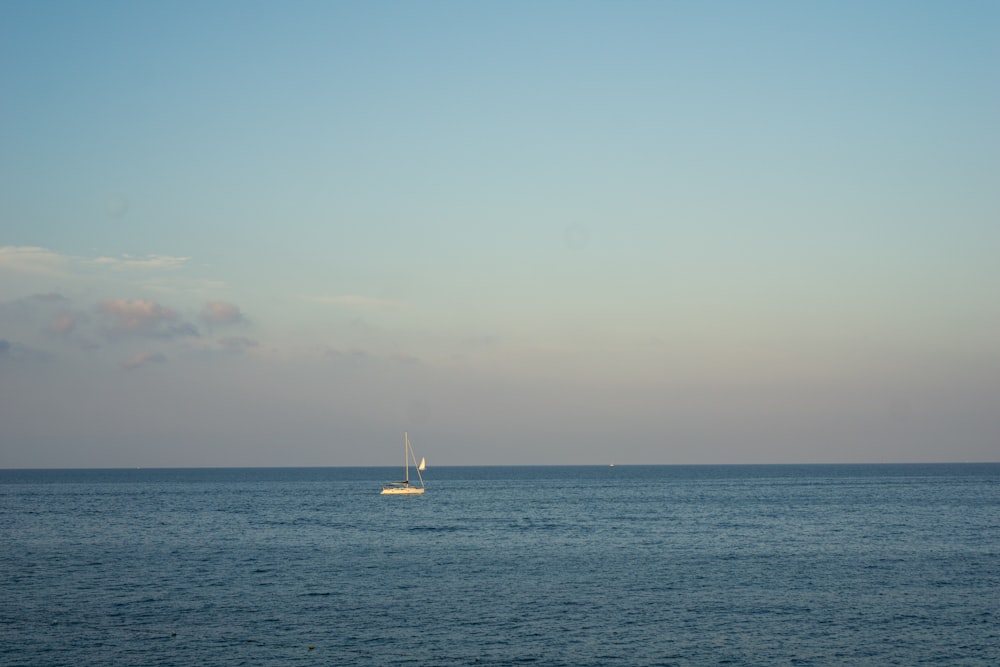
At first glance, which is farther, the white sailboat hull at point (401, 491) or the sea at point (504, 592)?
the white sailboat hull at point (401, 491)

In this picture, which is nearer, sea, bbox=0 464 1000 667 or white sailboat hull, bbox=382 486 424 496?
sea, bbox=0 464 1000 667

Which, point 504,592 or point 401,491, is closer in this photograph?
point 504,592

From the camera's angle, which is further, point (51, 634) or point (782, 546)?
point (782, 546)

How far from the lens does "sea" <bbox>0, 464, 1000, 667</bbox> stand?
49.3m

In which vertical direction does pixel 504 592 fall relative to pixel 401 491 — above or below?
above

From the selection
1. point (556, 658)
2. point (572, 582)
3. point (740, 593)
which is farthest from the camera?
point (572, 582)

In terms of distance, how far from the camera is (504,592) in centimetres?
6575

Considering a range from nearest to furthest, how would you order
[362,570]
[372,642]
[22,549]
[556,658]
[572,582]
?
1. [556,658]
2. [372,642]
3. [572,582]
4. [362,570]
5. [22,549]

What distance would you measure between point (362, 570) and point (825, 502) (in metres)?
114

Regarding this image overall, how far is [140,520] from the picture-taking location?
131125 millimetres

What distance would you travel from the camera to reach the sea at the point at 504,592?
4931cm

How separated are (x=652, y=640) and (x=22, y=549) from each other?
70.0m

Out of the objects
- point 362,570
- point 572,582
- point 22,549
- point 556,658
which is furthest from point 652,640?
point 22,549

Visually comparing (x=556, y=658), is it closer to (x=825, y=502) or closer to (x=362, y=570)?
(x=362, y=570)
